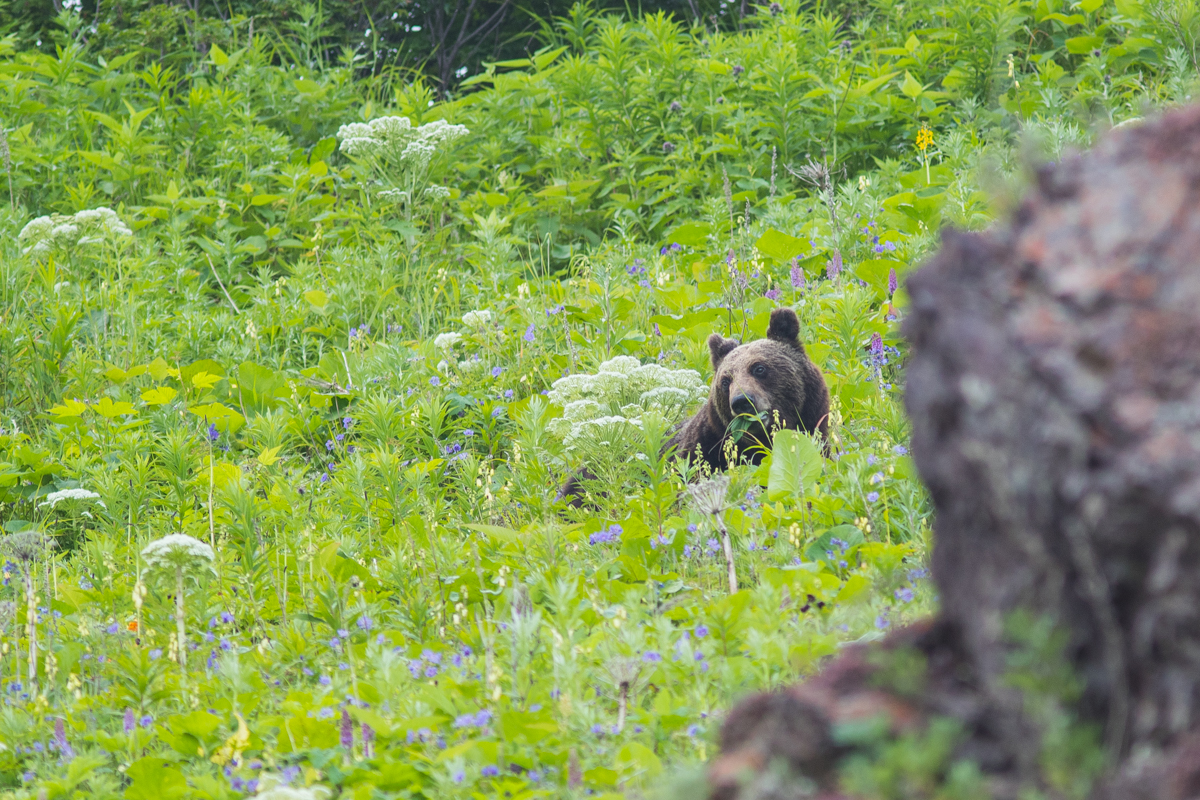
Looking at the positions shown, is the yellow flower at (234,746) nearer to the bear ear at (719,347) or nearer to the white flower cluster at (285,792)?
the white flower cluster at (285,792)

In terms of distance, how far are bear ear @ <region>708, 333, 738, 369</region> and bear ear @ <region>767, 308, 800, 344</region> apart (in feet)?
0.78

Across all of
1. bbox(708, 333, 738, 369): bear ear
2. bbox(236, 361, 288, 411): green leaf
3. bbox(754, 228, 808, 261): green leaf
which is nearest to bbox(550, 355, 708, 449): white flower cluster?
bbox(708, 333, 738, 369): bear ear

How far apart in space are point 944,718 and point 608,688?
5.33 ft

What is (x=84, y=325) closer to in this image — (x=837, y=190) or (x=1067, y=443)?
(x=837, y=190)

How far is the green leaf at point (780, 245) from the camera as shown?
776cm

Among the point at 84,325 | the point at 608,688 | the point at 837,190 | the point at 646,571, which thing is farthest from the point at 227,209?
the point at 608,688

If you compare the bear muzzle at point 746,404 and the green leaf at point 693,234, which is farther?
the green leaf at point 693,234

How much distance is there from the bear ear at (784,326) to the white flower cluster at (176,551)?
3566 millimetres

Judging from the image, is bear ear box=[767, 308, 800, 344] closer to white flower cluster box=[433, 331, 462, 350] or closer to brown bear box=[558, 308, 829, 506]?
brown bear box=[558, 308, 829, 506]

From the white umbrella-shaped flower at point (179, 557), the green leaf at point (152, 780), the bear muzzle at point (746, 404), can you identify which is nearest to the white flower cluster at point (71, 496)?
the white umbrella-shaped flower at point (179, 557)

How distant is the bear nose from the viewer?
5.73m

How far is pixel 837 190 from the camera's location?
9.38m

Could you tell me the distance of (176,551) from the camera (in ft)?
11.9

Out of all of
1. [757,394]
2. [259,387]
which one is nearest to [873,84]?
[757,394]
